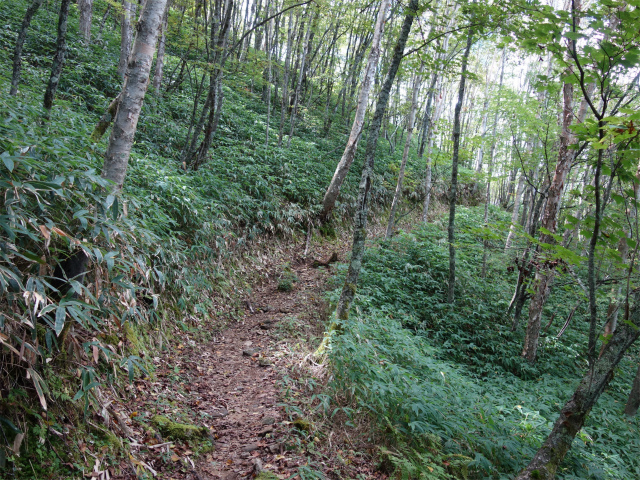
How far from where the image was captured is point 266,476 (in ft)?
9.39

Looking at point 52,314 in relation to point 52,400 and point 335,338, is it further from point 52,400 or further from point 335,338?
point 335,338

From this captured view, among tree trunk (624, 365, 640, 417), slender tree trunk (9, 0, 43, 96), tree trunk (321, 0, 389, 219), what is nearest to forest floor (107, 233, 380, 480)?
slender tree trunk (9, 0, 43, 96)

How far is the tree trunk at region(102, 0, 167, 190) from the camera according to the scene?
3.11 metres

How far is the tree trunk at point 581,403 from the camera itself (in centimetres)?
259

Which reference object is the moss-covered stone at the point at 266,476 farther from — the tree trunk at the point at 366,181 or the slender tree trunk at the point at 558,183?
the slender tree trunk at the point at 558,183

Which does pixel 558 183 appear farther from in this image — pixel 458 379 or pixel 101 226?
pixel 101 226

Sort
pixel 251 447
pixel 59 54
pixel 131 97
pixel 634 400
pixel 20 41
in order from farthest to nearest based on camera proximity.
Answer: pixel 634 400
pixel 20 41
pixel 59 54
pixel 251 447
pixel 131 97

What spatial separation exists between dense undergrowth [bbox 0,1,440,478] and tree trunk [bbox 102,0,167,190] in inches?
10.5

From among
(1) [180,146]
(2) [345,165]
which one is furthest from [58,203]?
(2) [345,165]

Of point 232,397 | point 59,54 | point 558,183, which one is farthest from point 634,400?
point 59,54

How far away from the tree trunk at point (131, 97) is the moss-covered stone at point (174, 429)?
217cm

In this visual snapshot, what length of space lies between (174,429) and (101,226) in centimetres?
194

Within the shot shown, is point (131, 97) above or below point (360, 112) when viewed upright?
below

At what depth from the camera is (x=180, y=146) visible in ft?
30.7
